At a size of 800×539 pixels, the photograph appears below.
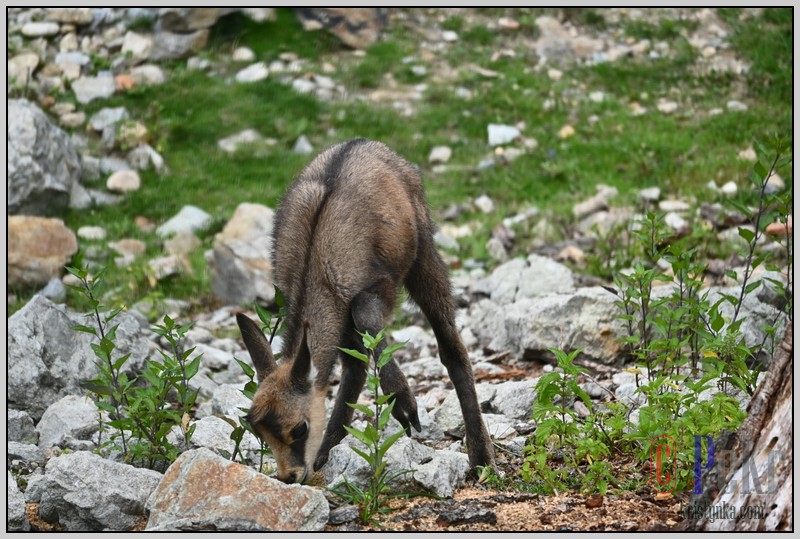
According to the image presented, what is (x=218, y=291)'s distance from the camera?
12000mm

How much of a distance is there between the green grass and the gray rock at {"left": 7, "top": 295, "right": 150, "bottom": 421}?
3395 millimetres

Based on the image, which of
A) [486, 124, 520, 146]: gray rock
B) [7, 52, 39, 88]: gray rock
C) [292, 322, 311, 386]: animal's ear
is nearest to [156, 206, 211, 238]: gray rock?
[7, 52, 39, 88]: gray rock

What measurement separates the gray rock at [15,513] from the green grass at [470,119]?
19.7ft

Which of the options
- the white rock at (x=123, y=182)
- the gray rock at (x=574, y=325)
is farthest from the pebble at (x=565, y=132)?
the white rock at (x=123, y=182)

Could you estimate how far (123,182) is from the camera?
13.8 metres

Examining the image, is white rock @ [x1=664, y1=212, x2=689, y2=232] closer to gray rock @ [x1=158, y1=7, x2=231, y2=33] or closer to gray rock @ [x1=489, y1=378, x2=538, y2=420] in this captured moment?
gray rock @ [x1=489, y1=378, x2=538, y2=420]

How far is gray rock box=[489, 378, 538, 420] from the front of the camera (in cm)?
775

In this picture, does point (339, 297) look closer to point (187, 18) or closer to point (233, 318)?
point (233, 318)

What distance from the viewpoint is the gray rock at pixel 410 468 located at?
5969 mm

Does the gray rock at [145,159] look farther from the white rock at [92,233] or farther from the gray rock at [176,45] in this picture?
the gray rock at [176,45]

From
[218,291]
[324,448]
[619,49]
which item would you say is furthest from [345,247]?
[619,49]

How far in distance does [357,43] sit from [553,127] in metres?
3.81

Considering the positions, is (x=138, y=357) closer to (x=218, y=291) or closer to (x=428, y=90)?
(x=218, y=291)

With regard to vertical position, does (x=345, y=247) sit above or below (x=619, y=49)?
above
